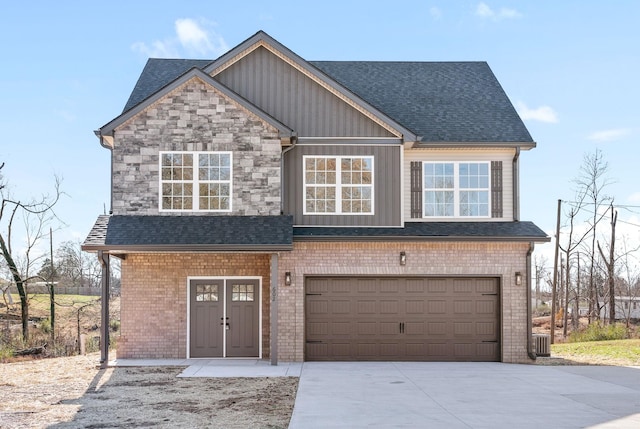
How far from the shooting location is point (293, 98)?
20156 millimetres

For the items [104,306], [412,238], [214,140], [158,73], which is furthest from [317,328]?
[158,73]

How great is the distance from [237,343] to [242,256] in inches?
93.2

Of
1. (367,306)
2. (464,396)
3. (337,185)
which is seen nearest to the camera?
(464,396)

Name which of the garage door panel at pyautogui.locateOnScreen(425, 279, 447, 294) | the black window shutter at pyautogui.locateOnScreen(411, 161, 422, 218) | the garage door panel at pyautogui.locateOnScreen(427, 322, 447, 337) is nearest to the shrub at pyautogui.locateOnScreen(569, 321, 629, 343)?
the garage door panel at pyautogui.locateOnScreen(427, 322, 447, 337)

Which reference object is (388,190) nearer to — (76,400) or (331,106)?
(331,106)

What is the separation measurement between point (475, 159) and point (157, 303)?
959cm

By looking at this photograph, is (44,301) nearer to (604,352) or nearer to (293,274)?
(293,274)

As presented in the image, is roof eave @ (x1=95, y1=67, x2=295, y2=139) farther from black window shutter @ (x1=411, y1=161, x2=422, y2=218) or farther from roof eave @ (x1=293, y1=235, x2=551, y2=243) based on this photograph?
black window shutter @ (x1=411, y1=161, x2=422, y2=218)

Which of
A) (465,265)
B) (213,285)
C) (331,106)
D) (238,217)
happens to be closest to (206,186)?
(238,217)

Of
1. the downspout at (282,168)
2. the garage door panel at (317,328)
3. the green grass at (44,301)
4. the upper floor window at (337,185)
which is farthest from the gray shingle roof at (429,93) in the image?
the green grass at (44,301)

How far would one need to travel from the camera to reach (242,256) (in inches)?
792

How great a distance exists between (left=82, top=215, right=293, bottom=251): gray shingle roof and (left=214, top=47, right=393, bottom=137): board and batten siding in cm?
287

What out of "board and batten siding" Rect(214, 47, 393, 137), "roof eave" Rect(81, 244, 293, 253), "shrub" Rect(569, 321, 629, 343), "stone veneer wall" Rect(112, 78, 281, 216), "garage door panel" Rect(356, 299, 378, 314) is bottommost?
"shrub" Rect(569, 321, 629, 343)

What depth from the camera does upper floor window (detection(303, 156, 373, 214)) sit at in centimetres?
1977
